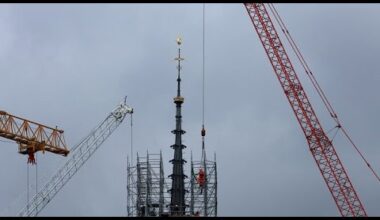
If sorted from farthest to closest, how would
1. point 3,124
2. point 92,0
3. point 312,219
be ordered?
1. point 3,124
2. point 92,0
3. point 312,219

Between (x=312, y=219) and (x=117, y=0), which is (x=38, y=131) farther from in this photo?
(x=312, y=219)

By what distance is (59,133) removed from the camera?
191000mm

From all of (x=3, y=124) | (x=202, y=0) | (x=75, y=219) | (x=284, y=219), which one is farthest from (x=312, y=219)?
(x=3, y=124)

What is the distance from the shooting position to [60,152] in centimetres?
19100

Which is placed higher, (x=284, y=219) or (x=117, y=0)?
(x=117, y=0)

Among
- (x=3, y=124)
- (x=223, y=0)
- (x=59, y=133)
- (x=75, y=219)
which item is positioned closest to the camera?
(x=75, y=219)

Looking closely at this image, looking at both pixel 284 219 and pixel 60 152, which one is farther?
pixel 60 152

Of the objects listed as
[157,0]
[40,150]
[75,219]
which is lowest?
[75,219]

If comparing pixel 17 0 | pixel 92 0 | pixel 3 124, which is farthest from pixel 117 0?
pixel 3 124

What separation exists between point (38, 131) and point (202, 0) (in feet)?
176

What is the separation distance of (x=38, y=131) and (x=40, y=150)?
143 inches

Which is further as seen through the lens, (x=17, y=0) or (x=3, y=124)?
(x=3, y=124)

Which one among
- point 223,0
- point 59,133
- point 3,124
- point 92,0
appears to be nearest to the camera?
point 92,0

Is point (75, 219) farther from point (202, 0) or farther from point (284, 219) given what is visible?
point (202, 0)
